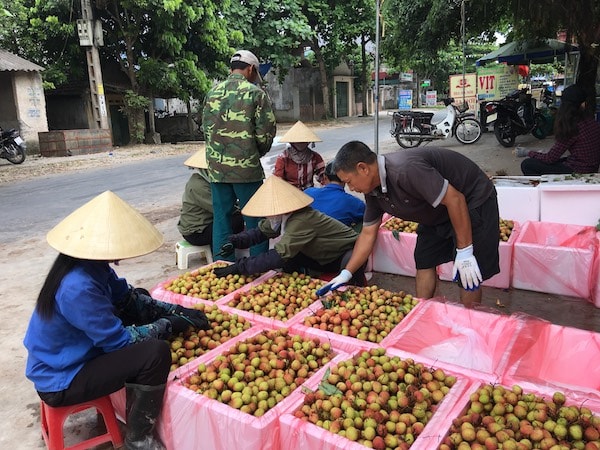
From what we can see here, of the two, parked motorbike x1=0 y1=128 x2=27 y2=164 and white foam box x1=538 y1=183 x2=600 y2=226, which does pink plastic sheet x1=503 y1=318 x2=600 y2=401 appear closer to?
white foam box x1=538 y1=183 x2=600 y2=226

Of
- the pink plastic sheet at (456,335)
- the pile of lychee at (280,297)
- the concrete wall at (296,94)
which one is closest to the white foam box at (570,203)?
the pink plastic sheet at (456,335)

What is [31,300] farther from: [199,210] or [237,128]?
[237,128]

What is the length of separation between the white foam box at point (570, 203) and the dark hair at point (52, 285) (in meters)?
3.96

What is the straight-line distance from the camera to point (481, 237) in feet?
9.53

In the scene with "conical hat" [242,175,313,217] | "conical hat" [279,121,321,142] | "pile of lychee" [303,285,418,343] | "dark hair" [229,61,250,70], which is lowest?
"pile of lychee" [303,285,418,343]

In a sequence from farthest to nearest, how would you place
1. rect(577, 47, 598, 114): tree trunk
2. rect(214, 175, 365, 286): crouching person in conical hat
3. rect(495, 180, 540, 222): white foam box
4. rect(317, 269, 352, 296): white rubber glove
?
rect(577, 47, 598, 114): tree trunk < rect(495, 180, 540, 222): white foam box < rect(214, 175, 365, 286): crouching person in conical hat < rect(317, 269, 352, 296): white rubber glove

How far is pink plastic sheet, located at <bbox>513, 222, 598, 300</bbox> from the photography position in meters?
3.69

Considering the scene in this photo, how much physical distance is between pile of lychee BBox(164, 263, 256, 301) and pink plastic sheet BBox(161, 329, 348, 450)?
3.01 ft

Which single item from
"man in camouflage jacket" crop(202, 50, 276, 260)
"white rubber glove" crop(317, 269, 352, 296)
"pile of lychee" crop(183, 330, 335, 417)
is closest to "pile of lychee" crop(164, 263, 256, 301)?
"white rubber glove" crop(317, 269, 352, 296)

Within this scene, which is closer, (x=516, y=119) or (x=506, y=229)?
(x=506, y=229)

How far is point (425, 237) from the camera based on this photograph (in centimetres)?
321

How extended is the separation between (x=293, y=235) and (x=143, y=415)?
1550 millimetres

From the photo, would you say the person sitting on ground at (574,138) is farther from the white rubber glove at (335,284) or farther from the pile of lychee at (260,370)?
the pile of lychee at (260,370)

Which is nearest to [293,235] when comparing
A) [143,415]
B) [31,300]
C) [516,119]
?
[143,415]
